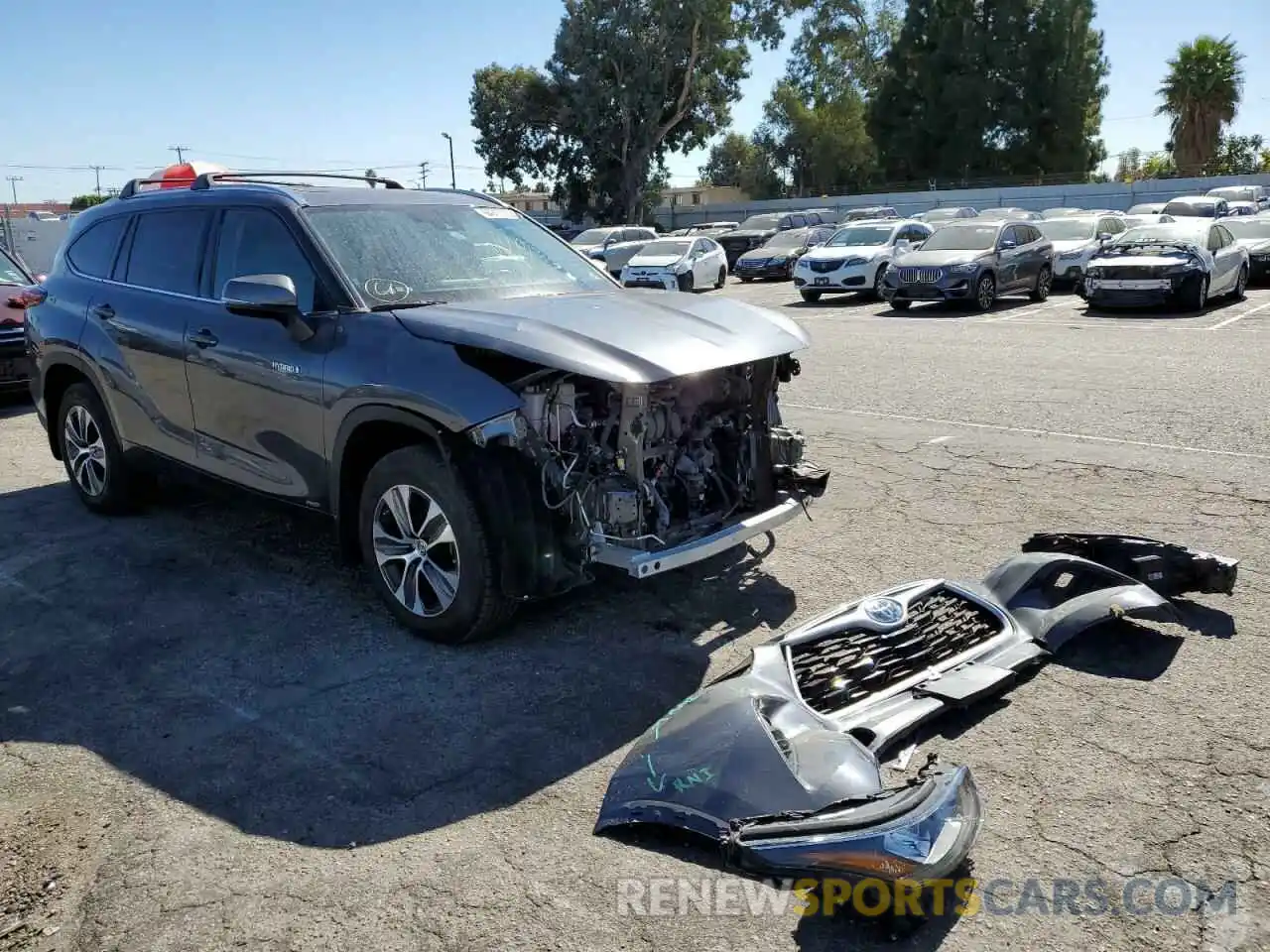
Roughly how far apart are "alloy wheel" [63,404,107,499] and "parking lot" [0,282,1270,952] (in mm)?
236

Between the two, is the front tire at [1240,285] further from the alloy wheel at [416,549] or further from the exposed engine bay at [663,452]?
the alloy wheel at [416,549]

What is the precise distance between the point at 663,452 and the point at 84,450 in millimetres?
4132

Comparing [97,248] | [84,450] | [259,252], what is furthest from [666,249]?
[259,252]

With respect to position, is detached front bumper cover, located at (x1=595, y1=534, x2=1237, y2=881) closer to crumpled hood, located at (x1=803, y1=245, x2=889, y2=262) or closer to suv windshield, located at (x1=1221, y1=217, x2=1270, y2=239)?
crumpled hood, located at (x1=803, y1=245, x2=889, y2=262)

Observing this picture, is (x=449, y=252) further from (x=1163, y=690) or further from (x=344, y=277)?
(x=1163, y=690)

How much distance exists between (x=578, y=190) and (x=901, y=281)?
4302 centimetres

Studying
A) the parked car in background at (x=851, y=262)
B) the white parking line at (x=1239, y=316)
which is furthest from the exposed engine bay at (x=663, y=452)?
the parked car in background at (x=851, y=262)

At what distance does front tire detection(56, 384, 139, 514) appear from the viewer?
6387mm

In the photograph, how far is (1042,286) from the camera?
20.0 metres

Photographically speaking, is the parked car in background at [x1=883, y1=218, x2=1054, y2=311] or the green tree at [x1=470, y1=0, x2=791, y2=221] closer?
the parked car in background at [x1=883, y1=218, x2=1054, y2=311]

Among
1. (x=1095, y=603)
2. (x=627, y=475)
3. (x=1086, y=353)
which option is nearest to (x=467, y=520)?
(x=627, y=475)

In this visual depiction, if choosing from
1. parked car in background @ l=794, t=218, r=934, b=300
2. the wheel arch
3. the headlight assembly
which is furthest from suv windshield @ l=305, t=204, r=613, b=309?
parked car in background @ l=794, t=218, r=934, b=300

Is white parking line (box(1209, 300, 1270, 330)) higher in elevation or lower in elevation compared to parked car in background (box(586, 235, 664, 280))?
lower

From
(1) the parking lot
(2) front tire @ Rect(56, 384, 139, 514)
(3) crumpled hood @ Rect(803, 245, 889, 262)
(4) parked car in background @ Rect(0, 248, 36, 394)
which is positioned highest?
(3) crumpled hood @ Rect(803, 245, 889, 262)
